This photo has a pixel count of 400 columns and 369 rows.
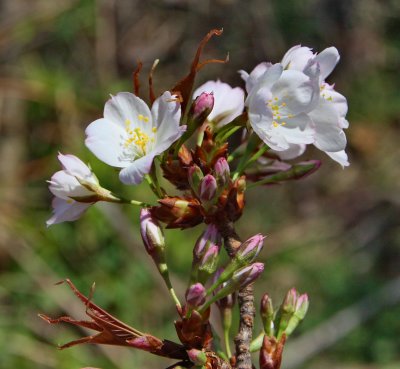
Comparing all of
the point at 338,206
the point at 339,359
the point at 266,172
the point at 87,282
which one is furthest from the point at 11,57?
the point at 266,172

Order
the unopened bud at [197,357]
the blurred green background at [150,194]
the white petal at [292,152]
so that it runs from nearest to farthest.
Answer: the unopened bud at [197,357], the white petal at [292,152], the blurred green background at [150,194]

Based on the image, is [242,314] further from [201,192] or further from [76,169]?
[76,169]

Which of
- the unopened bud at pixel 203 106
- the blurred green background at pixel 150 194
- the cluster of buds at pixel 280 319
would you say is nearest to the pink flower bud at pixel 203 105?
the unopened bud at pixel 203 106

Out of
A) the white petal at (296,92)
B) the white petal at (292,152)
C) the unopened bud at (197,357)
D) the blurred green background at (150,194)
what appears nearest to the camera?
the unopened bud at (197,357)

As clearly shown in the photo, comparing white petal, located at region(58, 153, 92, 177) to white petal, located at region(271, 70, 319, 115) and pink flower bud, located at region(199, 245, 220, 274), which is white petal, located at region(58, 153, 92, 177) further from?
white petal, located at region(271, 70, 319, 115)

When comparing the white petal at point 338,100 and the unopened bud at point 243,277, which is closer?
the unopened bud at point 243,277

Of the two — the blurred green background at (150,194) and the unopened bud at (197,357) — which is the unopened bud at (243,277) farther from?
the blurred green background at (150,194)

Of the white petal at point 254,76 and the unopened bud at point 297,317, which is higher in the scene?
the white petal at point 254,76

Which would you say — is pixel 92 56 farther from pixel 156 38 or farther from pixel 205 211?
pixel 205 211

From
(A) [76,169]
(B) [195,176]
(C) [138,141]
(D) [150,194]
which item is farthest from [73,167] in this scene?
(D) [150,194]

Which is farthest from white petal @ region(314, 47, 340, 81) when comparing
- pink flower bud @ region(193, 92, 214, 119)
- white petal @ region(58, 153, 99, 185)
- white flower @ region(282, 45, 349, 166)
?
white petal @ region(58, 153, 99, 185)
